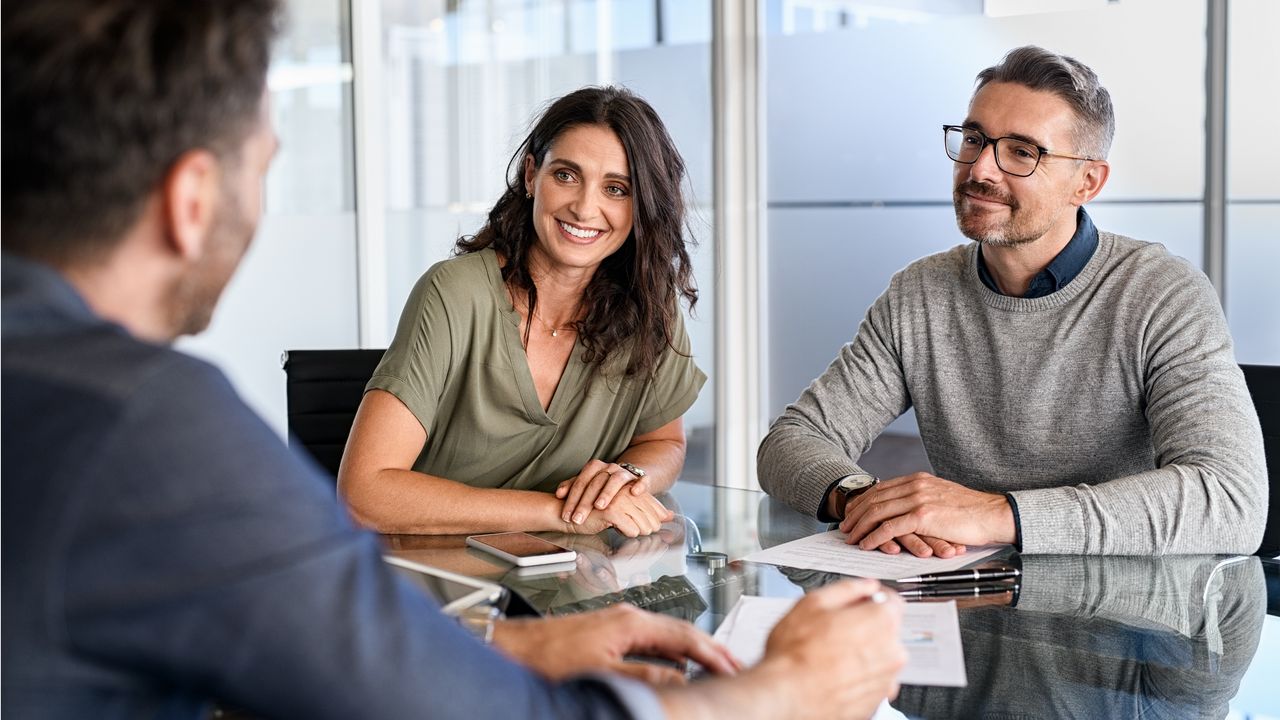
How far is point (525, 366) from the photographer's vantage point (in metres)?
2.36

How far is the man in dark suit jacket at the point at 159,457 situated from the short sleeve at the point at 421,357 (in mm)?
1259

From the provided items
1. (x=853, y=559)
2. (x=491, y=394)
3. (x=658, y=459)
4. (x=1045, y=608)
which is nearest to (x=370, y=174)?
(x=491, y=394)

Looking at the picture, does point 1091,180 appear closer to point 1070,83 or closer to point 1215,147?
point 1070,83

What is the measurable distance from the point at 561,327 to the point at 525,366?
0.16m

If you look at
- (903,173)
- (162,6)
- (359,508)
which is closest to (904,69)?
(903,173)

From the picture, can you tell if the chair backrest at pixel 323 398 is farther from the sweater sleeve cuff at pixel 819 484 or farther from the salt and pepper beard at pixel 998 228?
the salt and pepper beard at pixel 998 228

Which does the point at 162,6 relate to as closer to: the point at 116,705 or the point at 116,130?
the point at 116,130

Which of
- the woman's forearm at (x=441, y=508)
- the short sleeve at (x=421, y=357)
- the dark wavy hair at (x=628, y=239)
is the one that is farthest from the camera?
the dark wavy hair at (x=628, y=239)

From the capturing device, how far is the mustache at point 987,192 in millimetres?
2287

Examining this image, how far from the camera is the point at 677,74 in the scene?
5.11m

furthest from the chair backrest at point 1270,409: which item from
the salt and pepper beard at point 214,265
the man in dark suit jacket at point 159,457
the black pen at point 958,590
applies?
the salt and pepper beard at point 214,265

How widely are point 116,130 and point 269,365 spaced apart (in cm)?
327

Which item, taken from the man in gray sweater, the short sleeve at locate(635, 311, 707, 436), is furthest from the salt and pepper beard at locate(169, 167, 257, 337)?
the short sleeve at locate(635, 311, 707, 436)

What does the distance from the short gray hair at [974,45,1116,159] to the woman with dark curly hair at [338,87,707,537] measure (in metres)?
0.69
